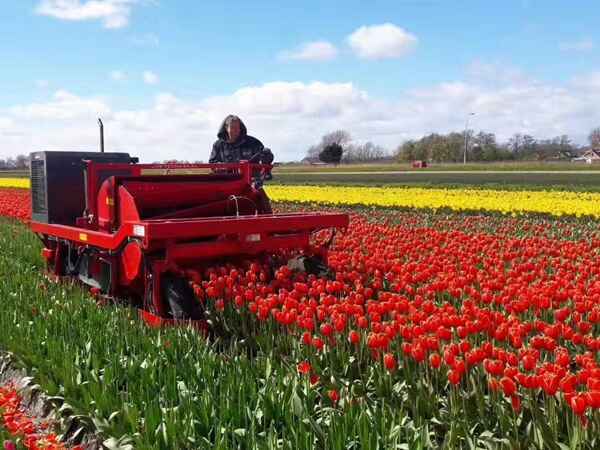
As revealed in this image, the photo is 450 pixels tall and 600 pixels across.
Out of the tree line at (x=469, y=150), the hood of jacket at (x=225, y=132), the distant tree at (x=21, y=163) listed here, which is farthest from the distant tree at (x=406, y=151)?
the hood of jacket at (x=225, y=132)

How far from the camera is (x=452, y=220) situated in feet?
49.3

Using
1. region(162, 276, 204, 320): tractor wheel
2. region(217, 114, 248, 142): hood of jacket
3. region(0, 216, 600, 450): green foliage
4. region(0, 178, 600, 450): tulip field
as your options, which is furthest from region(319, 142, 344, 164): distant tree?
region(0, 216, 600, 450): green foliage

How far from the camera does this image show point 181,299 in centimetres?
577

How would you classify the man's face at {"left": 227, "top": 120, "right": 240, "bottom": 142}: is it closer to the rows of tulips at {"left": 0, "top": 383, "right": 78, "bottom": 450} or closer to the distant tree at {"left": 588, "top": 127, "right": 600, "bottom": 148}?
the rows of tulips at {"left": 0, "top": 383, "right": 78, "bottom": 450}

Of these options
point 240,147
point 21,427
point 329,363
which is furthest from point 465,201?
point 21,427

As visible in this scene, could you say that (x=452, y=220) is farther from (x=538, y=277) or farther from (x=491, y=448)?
(x=491, y=448)

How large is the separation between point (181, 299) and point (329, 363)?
187cm

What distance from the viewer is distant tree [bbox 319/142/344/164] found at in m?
100

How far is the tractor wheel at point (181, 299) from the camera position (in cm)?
573

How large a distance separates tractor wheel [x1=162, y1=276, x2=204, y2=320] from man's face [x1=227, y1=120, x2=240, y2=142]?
9.04 feet

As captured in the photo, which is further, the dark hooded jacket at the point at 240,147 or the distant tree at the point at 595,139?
the distant tree at the point at 595,139

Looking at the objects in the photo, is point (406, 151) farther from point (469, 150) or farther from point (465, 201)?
point (465, 201)

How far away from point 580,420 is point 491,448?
43 cm

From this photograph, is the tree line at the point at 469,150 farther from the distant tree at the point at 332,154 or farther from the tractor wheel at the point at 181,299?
the tractor wheel at the point at 181,299
